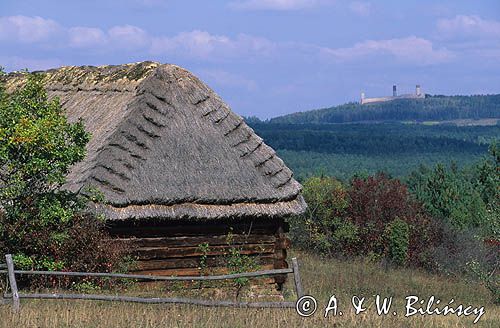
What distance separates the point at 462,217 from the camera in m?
52.8

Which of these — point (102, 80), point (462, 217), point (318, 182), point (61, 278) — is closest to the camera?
point (61, 278)

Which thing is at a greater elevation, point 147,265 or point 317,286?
point 147,265

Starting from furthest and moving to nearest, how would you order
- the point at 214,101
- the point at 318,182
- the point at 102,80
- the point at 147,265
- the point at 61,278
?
the point at 318,182 < the point at 102,80 < the point at 214,101 < the point at 147,265 < the point at 61,278

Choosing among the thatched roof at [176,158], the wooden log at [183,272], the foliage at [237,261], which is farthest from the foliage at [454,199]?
the wooden log at [183,272]

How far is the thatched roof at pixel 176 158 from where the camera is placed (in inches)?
763

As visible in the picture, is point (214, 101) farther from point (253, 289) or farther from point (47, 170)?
point (47, 170)

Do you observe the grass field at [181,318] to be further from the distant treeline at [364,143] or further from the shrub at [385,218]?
the distant treeline at [364,143]

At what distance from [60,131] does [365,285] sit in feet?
45.4

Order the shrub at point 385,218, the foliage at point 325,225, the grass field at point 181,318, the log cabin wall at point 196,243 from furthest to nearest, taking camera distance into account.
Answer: the foliage at point 325,225 → the shrub at point 385,218 → the log cabin wall at point 196,243 → the grass field at point 181,318

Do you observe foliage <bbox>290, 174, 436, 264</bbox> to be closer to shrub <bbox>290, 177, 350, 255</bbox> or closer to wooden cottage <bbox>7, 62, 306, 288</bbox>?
shrub <bbox>290, 177, 350, 255</bbox>

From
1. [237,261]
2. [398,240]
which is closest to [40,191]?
[237,261]

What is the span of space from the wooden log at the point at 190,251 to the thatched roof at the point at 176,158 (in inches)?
36.3

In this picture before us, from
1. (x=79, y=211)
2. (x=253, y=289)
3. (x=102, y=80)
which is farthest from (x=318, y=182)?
(x=79, y=211)

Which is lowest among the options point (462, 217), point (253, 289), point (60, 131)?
point (462, 217)
